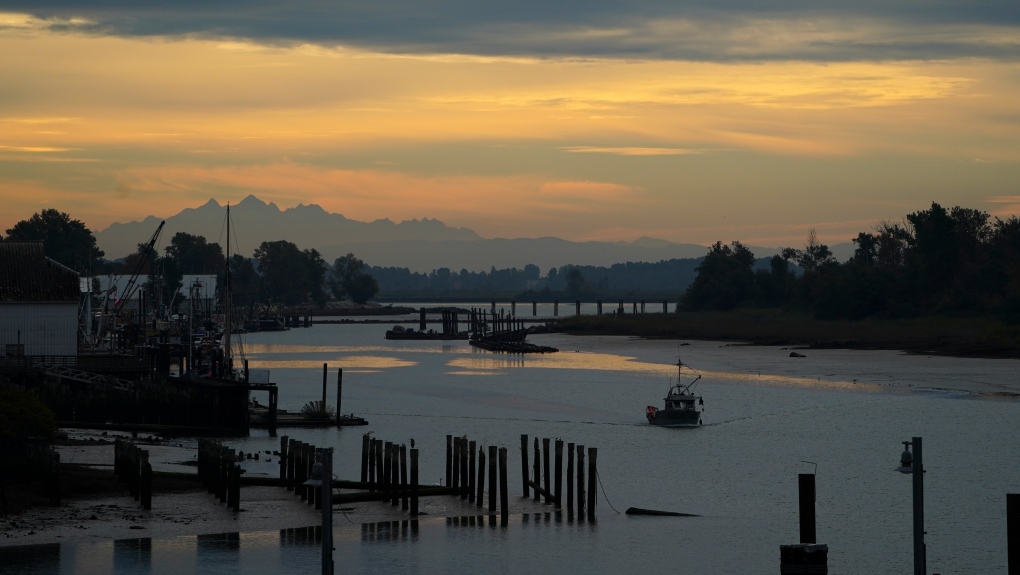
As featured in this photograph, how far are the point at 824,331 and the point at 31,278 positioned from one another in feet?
313

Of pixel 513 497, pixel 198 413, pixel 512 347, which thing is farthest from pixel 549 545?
pixel 512 347

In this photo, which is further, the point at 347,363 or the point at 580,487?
the point at 347,363

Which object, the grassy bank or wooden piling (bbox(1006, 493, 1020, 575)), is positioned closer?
wooden piling (bbox(1006, 493, 1020, 575))

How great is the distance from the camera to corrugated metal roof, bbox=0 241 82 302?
6250 centimetres

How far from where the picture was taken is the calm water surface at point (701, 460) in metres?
34.0

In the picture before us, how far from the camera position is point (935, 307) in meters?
140

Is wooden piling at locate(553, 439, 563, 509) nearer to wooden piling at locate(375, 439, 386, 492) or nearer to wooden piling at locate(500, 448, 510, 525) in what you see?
wooden piling at locate(500, 448, 510, 525)

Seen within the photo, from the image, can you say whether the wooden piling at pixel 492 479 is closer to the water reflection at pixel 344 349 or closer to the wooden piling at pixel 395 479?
the wooden piling at pixel 395 479

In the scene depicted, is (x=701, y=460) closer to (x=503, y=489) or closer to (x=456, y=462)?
(x=456, y=462)

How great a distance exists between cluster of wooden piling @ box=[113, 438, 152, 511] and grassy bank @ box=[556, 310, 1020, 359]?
82.3 meters

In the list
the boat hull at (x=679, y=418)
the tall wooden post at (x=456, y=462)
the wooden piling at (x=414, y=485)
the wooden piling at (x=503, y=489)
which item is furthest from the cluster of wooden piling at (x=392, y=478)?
the boat hull at (x=679, y=418)

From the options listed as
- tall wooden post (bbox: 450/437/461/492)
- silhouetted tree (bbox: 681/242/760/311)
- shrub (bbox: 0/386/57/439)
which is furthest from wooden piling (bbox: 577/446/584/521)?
silhouetted tree (bbox: 681/242/760/311)

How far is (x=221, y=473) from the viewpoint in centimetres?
3794

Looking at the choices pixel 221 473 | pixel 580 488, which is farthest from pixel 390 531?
pixel 580 488
